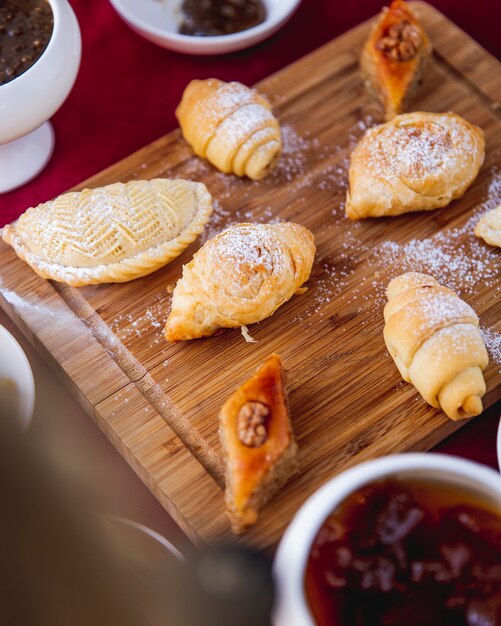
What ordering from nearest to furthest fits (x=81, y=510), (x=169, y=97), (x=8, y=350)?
(x=81, y=510), (x=8, y=350), (x=169, y=97)

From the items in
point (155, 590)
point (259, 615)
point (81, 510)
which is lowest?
point (155, 590)

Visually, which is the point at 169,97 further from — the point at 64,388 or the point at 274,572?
the point at 274,572

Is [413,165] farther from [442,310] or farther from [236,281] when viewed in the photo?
[236,281]

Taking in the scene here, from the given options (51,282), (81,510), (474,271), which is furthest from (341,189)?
(81,510)

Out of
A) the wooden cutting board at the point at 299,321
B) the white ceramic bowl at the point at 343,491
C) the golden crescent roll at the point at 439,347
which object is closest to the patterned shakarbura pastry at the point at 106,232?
the wooden cutting board at the point at 299,321

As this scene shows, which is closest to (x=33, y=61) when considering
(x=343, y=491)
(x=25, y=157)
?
(x=25, y=157)

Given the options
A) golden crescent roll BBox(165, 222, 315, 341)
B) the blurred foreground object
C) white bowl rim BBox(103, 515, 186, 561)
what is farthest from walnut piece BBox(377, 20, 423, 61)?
the blurred foreground object

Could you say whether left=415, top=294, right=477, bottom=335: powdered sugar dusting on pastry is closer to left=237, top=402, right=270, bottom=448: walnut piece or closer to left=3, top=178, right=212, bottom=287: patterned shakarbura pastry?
left=237, top=402, right=270, bottom=448: walnut piece

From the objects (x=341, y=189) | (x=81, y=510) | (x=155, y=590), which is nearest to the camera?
(x=81, y=510)
